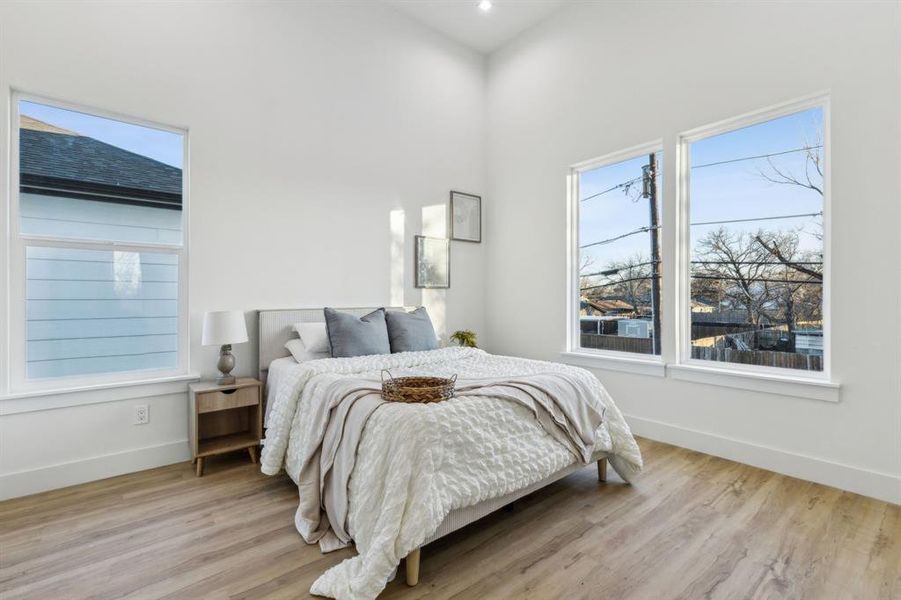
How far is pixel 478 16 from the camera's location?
4172 mm

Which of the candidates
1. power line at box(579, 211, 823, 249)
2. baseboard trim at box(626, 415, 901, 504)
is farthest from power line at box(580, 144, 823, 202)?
baseboard trim at box(626, 415, 901, 504)

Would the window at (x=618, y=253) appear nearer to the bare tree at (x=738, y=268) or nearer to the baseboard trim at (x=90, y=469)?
the bare tree at (x=738, y=268)

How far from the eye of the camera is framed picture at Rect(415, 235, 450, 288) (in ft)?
13.7

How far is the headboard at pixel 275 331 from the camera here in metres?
3.16

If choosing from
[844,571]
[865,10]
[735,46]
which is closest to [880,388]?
[844,571]

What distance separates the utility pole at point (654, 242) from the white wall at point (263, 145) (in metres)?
1.81

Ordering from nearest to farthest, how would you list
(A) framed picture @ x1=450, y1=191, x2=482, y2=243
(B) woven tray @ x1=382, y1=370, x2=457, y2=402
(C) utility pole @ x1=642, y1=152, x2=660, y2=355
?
(B) woven tray @ x1=382, y1=370, x2=457, y2=402, (C) utility pole @ x1=642, y1=152, x2=660, y2=355, (A) framed picture @ x1=450, y1=191, x2=482, y2=243

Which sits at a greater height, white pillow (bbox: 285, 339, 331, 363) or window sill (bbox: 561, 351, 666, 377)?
white pillow (bbox: 285, 339, 331, 363)

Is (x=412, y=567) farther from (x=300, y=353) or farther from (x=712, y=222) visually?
(x=712, y=222)

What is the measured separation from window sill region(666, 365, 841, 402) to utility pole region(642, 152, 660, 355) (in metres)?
0.34

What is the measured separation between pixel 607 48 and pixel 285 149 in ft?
9.27

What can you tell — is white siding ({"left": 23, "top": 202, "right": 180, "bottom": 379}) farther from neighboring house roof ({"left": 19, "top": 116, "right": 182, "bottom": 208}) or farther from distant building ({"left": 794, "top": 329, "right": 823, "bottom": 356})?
distant building ({"left": 794, "top": 329, "right": 823, "bottom": 356})

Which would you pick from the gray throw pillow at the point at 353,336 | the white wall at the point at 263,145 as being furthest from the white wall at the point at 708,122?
the gray throw pillow at the point at 353,336

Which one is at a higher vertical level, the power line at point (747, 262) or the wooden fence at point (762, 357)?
the power line at point (747, 262)
